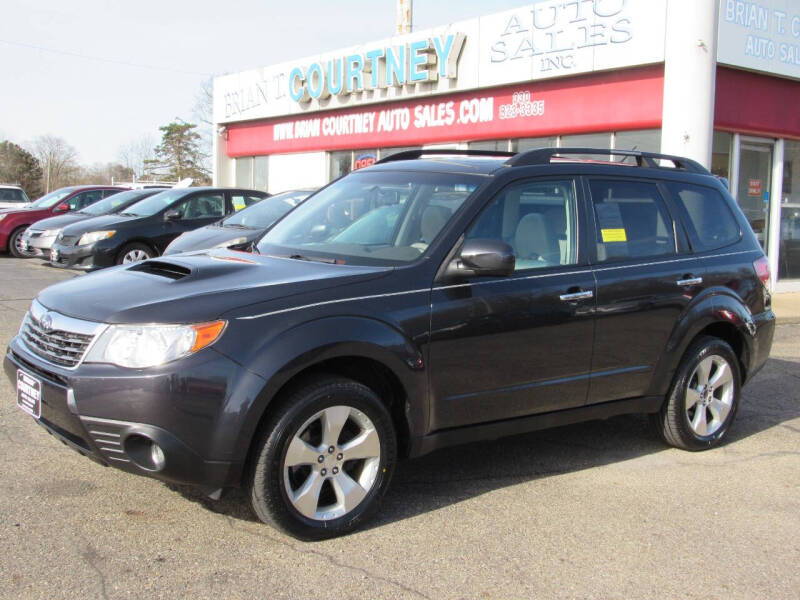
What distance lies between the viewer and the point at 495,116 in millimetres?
16531

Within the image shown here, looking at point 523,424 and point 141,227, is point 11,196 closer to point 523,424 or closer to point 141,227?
point 141,227

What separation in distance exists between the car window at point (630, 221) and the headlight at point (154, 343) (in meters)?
2.45

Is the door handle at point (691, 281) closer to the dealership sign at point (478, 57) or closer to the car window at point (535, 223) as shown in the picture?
the car window at point (535, 223)

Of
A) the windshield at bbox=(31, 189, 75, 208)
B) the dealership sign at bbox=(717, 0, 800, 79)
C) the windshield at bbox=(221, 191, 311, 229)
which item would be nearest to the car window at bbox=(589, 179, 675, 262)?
the windshield at bbox=(221, 191, 311, 229)

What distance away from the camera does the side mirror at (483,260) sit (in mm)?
4125

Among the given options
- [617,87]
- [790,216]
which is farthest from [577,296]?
[790,216]

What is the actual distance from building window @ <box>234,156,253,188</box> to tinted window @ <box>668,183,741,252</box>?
67.3ft

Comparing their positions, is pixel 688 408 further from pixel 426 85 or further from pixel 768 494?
pixel 426 85

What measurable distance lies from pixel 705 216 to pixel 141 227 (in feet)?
32.0

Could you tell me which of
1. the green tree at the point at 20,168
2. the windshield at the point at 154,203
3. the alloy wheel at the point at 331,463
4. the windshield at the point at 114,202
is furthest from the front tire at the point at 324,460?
the green tree at the point at 20,168

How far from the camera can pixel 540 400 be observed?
465 centimetres

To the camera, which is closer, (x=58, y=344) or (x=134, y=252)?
(x=58, y=344)

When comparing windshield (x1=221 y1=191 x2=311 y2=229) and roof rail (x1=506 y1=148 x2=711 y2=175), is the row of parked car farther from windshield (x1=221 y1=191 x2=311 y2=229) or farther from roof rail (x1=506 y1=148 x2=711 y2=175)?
roof rail (x1=506 y1=148 x2=711 y2=175)

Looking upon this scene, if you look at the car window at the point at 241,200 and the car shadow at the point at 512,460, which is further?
the car window at the point at 241,200
